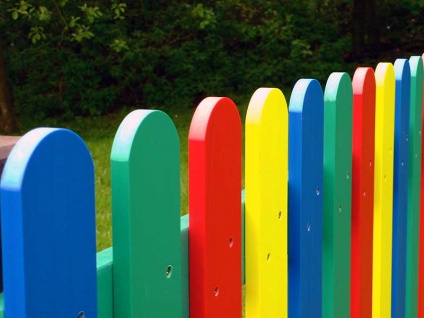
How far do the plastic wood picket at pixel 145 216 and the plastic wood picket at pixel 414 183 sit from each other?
1475 mm

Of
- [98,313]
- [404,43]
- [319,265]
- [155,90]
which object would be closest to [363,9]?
[404,43]

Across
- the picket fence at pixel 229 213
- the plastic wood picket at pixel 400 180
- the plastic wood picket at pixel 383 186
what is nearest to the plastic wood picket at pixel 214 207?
the picket fence at pixel 229 213

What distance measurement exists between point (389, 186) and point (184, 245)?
45.5 inches

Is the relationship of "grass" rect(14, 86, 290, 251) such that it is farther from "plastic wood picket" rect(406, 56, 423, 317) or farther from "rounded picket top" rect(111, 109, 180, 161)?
"rounded picket top" rect(111, 109, 180, 161)

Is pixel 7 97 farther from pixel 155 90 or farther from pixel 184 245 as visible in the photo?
pixel 184 245

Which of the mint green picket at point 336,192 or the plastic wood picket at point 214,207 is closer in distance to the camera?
the plastic wood picket at point 214,207

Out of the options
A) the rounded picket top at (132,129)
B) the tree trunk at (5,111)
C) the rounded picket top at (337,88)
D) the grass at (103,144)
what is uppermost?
the rounded picket top at (337,88)

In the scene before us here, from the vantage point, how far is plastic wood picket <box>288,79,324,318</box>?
155 centimetres

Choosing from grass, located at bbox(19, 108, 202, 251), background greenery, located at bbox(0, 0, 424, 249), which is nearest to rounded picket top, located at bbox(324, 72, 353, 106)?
grass, located at bbox(19, 108, 202, 251)

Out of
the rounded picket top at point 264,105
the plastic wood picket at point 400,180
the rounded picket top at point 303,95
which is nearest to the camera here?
the rounded picket top at point 264,105

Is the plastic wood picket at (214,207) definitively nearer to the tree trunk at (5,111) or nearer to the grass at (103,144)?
the grass at (103,144)

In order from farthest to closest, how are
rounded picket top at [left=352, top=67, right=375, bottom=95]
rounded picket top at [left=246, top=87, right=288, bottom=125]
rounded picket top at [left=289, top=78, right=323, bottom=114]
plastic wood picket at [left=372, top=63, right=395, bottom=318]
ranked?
plastic wood picket at [left=372, top=63, right=395, bottom=318], rounded picket top at [left=352, top=67, right=375, bottom=95], rounded picket top at [left=289, top=78, right=323, bottom=114], rounded picket top at [left=246, top=87, right=288, bottom=125]

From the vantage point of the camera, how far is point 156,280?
1113 millimetres

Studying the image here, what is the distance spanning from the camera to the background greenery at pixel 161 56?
Answer: 32.2ft
